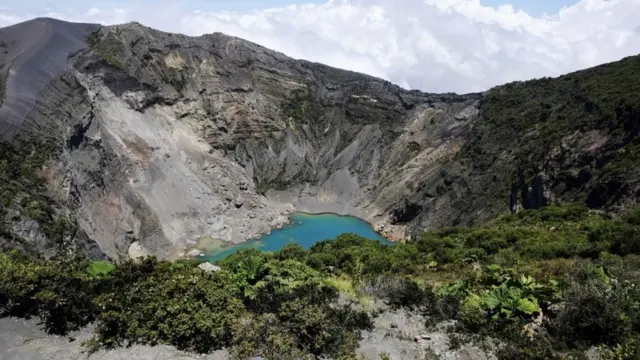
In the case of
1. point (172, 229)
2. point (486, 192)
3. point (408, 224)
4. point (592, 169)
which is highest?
point (592, 169)

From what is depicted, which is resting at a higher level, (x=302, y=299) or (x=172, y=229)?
(x=302, y=299)

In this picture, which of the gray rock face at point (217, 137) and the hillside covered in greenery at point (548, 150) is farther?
the gray rock face at point (217, 137)

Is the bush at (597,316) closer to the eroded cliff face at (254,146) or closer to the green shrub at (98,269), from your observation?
the green shrub at (98,269)

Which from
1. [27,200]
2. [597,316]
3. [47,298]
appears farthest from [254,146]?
[597,316]

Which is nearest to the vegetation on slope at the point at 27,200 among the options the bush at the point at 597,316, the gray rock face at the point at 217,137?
the gray rock face at the point at 217,137

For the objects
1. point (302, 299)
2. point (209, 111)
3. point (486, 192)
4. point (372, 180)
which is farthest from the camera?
point (372, 180)

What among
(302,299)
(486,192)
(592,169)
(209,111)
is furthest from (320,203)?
(302,299)

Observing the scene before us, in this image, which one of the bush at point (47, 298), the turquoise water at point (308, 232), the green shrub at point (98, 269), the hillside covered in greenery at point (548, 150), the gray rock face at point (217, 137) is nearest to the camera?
the bush at point (47, 298)

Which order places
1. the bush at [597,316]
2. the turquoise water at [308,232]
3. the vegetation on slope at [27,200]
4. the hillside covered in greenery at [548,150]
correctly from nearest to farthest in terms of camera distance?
the bush at [597,316] < the vegetation on slope at [27,200] < the hillside covered in greenery at [548,150] < the turquoise water at [308,232]

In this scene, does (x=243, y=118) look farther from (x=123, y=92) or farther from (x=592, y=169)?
(x=592, y=169)
